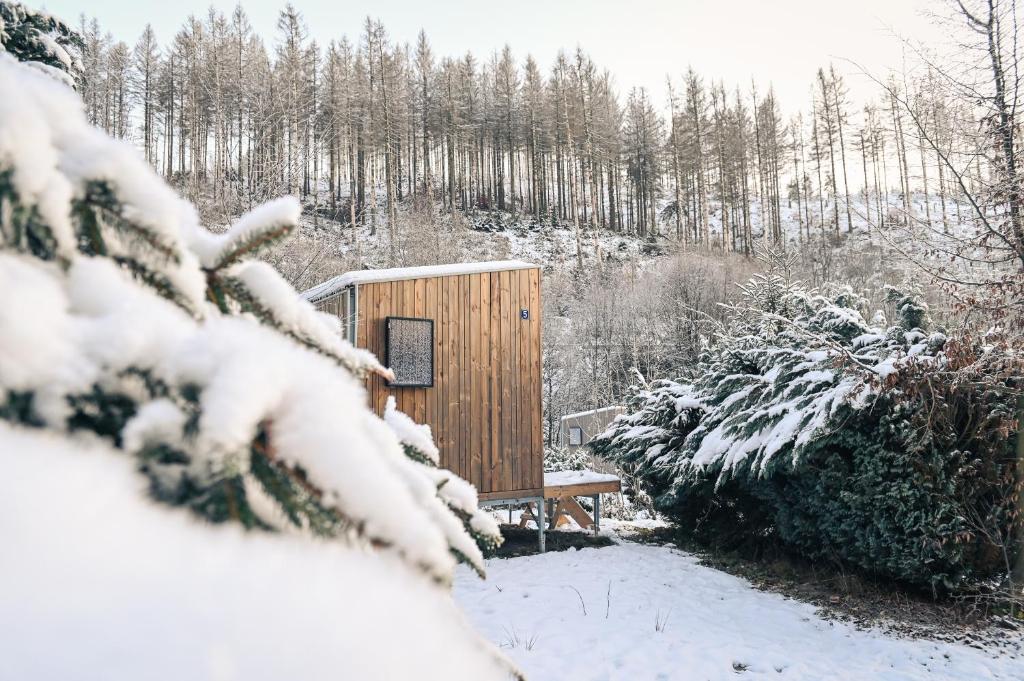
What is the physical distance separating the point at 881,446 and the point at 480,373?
14.0 ft

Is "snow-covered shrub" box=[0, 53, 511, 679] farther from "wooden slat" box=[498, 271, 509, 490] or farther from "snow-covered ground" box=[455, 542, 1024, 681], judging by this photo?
"wooden slat" box=[498, 271, 509, 490]

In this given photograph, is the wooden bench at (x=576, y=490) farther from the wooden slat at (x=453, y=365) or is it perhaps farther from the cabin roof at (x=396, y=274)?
the cabin roof at (x=396, y=274)

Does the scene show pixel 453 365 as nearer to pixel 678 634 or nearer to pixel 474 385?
pixel 474 385

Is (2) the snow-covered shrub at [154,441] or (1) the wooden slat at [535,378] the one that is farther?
(1) the wooden slat at [535,378]

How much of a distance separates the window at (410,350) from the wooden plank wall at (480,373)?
0.08m

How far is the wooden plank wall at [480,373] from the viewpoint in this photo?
6.86 metres

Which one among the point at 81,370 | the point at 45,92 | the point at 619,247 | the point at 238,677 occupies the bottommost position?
the point at 238,677

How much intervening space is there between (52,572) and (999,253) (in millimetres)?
6168

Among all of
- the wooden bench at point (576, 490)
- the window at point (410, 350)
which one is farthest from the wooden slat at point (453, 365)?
the wooden bench at point (576, 490)

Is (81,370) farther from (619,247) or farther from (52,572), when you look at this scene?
(619,247)

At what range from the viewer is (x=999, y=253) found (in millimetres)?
4750

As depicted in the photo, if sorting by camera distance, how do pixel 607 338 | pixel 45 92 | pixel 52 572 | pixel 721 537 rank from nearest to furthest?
pixel 52 572
pixel 45 92
pixel 721 537
pixel 607 338

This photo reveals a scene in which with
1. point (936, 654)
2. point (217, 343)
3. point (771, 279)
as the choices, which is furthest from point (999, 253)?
point (217, 343)

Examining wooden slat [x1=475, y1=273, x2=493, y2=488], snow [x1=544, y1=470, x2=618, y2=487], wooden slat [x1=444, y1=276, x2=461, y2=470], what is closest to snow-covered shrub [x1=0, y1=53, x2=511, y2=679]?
wooden slat [x1=444, y1=276, x2=461, y2=470]
